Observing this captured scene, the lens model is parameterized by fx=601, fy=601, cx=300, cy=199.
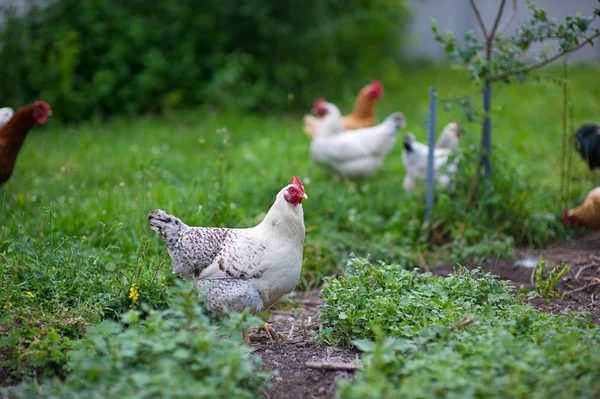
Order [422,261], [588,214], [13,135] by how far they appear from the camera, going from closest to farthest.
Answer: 1. [422,261]
2. [588,214]
3. [13,135]

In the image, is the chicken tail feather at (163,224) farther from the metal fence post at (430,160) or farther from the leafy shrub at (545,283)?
the metal fence post at (430,160)

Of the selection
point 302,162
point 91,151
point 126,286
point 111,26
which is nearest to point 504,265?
point 126,286

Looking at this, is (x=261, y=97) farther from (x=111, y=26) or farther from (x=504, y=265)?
(x=504, y=265)

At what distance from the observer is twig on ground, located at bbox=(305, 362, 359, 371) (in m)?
3.30

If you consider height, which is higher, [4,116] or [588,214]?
[4,116]

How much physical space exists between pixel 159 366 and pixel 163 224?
4.77 feet

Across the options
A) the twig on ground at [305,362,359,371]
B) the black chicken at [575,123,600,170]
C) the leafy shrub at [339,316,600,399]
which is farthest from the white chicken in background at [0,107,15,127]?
the black chicken at [575,123,600,170]

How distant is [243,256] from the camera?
3.92 metres

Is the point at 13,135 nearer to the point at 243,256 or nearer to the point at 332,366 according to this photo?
the point at 243,256

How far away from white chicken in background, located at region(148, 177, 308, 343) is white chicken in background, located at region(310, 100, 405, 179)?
11.8 feet

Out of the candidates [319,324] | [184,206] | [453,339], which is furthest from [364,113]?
[453,339]

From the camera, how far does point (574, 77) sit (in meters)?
13.0

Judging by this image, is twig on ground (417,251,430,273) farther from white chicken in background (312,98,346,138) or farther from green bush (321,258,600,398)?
white chicken in background (312,98,346,138)

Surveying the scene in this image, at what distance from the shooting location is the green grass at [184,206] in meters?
3.89
